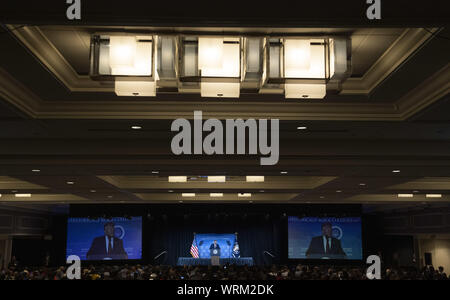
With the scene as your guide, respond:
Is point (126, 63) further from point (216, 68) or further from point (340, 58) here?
point (340, 58)

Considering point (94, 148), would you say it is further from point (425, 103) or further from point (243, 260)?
point (243, 260)

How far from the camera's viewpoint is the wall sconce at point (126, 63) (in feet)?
9.63

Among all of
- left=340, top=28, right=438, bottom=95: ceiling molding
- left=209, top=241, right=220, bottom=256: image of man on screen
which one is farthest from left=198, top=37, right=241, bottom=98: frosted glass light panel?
left=209, top=241, right=220, bottom=256: image of man on screen

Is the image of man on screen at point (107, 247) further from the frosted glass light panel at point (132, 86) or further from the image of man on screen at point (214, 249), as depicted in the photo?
the frosted glass light panel at point (132, 86)

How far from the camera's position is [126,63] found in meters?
2.97

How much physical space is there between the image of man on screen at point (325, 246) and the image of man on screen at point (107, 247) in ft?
25.6

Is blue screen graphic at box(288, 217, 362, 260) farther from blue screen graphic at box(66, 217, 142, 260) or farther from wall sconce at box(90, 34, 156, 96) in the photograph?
wall sconce at box(90, 34, 156, 96)

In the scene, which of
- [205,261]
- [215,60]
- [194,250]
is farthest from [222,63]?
[194,250]

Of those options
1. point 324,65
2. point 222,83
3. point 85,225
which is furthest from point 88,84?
point 85,225

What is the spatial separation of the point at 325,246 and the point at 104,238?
923 cm

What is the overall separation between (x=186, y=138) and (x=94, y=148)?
1.44m

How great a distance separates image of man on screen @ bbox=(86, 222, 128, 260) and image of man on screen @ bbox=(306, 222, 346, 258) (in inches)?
308

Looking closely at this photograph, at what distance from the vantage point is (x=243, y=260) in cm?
2077

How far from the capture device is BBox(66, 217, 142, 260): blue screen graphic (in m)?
20.0
